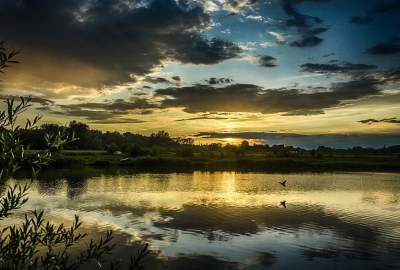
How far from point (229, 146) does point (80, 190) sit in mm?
81835

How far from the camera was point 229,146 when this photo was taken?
119 metres

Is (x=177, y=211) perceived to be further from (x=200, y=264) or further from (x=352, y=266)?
(x=352, y=266)

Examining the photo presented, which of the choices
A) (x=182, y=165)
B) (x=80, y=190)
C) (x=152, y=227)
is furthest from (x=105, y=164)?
(x=152, y=227)

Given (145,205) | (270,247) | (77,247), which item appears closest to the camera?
(77,247)

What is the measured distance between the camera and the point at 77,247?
59.6ft

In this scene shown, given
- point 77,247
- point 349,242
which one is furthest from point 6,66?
point 349,242

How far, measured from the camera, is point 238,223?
25.5 meters

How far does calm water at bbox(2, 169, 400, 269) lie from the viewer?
17.9 meters

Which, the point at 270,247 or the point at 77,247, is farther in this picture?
the point at 270,247

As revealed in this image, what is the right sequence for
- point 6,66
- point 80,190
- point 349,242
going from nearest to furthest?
point 6,66 < point 349,242 < point 80,190

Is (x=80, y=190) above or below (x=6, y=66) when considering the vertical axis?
below

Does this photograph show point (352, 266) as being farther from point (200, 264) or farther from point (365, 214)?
point (365, 214)

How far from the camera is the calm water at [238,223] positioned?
17859 mm

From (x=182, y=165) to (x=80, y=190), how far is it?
150 feet
